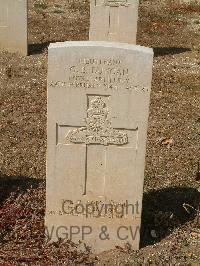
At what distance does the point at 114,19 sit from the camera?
36.0ft

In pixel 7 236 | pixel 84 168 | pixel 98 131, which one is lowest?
pixel 7 236

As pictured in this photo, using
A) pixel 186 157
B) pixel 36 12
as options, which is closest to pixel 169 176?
pixel 186 157

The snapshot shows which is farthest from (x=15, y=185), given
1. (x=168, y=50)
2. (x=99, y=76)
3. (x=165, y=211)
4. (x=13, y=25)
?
(x=168, y=50)

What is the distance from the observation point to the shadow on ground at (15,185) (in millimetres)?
6035

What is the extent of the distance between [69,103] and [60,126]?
9.1 inches

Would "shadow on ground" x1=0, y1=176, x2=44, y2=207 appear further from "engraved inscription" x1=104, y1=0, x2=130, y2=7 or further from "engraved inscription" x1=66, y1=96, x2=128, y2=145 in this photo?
"engraved inscription" x1=104, y1=0, x2=130, y2=7

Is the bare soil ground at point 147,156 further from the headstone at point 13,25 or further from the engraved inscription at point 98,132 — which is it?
the engraved inscription at point 98,132

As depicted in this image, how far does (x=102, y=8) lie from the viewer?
1085cm

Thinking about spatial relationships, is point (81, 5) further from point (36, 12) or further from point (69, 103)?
point (69, 103)

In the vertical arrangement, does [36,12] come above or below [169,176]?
above

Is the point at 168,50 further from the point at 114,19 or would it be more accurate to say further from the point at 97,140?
the point at 97,140

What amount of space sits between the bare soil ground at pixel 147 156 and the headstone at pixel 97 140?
0.25 metres

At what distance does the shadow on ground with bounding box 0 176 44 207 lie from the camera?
6.04 m

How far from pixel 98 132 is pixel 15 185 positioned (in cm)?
181
